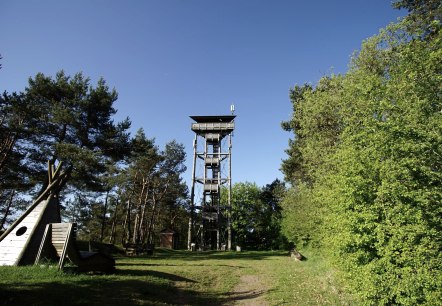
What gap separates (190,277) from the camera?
1298 centimetres

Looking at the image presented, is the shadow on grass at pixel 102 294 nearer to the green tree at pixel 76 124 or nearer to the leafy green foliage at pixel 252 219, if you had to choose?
the green tree at pixel 76 124

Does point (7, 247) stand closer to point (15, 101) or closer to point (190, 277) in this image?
point (190, 277)

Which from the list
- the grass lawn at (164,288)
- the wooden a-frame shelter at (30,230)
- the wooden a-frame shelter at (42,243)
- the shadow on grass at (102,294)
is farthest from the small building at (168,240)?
the shadow on grass at (102,294)

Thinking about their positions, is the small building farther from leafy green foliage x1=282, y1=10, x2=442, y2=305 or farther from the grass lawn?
leafy green foliage x1=282, y1=10, x2=442, y2=305

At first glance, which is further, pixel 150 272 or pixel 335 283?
pixel 150 272

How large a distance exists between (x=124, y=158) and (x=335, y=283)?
62.5 ft

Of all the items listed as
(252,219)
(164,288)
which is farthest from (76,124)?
(252,219)

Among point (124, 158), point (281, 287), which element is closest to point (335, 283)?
point (281, 287)

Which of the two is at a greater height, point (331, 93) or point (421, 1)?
point (421, 1)

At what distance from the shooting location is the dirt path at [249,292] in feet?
32.8

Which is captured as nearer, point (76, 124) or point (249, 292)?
point (249, 292)

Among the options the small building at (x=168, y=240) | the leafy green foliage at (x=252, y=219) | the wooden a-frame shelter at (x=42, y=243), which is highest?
the leafy green foliage at (x=252, y=219)

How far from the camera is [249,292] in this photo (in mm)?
11289

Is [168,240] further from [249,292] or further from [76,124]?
[249,292]
